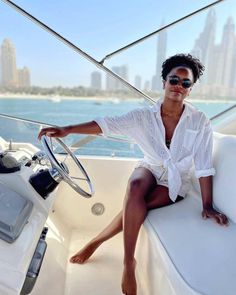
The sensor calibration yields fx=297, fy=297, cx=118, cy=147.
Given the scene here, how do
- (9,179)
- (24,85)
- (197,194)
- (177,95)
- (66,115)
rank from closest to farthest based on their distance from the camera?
(9,179) → (177,95) → (197,194) → (24,85) → (66,115)

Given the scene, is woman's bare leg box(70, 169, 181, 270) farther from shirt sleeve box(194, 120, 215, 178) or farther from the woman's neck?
the woman's neck

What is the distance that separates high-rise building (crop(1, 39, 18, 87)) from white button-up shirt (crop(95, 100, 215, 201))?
147 centimetres

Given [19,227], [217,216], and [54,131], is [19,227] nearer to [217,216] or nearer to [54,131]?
[54,131]

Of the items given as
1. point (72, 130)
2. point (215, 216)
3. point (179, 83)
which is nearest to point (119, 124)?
point (72, 130)

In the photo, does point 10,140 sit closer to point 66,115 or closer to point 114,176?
point 114,176

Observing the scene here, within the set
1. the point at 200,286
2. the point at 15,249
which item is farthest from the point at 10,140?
the point at 200,286

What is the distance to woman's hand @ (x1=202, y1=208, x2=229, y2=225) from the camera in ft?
4.05

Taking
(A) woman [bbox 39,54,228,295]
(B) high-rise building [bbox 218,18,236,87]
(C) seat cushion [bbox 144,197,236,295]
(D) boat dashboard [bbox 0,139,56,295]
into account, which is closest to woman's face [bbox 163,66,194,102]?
(A) woman [bbox 39,54,228,295]

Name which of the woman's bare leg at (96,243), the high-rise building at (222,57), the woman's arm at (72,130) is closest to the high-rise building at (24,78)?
the woman's arm at (72,130)

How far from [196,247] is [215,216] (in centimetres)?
28

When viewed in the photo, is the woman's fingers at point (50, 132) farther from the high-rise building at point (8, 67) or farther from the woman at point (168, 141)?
the high-rise building at point (8, 67)

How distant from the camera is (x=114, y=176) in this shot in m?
1.93

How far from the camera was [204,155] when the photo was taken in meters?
1.42

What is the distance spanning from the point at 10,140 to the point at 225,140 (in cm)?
125
